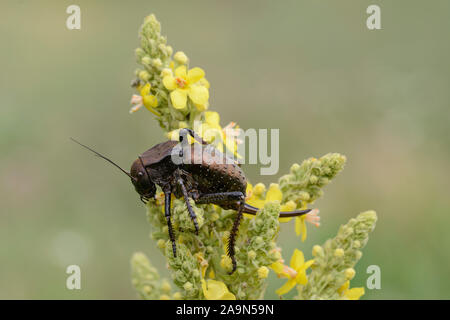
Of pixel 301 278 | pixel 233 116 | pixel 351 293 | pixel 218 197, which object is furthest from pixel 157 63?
pixel 233 116

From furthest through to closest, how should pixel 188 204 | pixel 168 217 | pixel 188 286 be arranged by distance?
pixel 168 217 → pixel 188 204 → pixel 188 286

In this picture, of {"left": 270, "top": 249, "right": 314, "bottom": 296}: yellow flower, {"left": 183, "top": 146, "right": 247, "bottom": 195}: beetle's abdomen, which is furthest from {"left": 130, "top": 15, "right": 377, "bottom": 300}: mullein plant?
{"left": 183, "top": 146, "right": 247, "bottom": 195}: beetle's abdomen

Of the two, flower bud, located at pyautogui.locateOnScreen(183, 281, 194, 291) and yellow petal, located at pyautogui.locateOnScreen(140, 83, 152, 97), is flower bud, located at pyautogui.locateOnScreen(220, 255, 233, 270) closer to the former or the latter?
flower bud, located at pyautogui.locateOnScreen(183, 281, 194, 291)

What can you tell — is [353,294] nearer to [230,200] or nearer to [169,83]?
[230,200]

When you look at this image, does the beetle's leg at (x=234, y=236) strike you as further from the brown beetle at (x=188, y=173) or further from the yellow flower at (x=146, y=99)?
the yellow flower at (x=146, y=99)

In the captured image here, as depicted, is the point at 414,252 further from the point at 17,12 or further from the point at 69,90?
the point at 17,12
